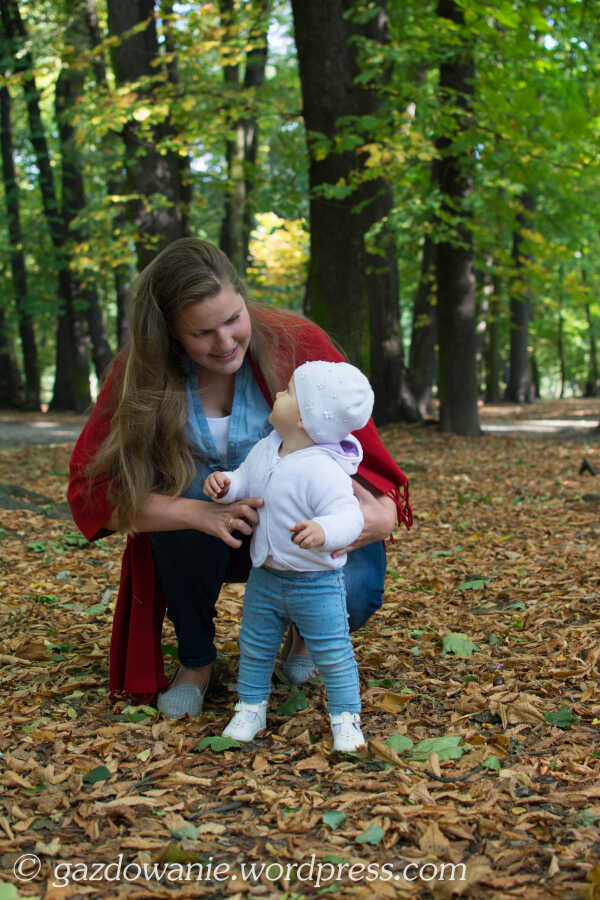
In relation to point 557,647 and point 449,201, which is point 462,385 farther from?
point 557,647

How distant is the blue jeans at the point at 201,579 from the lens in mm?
2906

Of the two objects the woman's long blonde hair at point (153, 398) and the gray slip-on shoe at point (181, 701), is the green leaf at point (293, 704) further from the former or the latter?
the woman's long blonde hair at point (153, 398)

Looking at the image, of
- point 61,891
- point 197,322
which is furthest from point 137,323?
point 61,891

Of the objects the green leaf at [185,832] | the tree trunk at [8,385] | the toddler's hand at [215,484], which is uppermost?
the tree trunk at [8,385]

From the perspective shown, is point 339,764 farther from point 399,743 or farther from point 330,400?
point 330,400

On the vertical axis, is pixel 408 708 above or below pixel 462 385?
below

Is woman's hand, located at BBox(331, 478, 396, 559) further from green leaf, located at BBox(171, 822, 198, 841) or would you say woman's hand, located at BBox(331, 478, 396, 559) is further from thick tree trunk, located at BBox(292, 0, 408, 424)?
thick tree trunk, located at BBox(292, 0, 408, 424)

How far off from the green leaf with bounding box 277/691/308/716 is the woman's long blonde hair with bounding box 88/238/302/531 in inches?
32.5

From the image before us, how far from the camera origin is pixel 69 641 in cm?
371

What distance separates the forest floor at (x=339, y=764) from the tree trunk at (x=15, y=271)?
16697 mm

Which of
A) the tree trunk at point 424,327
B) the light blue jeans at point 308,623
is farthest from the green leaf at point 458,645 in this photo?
the tree trunk at point 424,327

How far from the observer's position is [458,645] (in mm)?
3521

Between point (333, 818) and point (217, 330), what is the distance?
1505 millimetres

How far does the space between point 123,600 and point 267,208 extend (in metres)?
7.41
